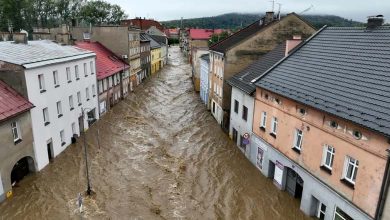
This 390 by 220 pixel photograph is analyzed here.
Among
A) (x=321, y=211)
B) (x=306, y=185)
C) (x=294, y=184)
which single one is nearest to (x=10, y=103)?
(x=294, y=184)

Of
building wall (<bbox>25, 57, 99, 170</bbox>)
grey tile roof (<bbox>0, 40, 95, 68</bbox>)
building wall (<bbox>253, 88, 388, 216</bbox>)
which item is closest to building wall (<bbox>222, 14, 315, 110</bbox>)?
building wall (<bbox>253, 88, 388, 216</bbox>)

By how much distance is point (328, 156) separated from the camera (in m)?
15.8

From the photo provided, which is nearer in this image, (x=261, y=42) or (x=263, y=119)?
(x=263, y=119)

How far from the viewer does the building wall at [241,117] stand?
78.2ft

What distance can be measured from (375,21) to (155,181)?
17.2 m

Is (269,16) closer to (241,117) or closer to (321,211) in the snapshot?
(241,117)

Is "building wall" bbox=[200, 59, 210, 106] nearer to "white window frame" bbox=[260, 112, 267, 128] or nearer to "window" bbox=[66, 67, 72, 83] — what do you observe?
"window" bbox=[66, 67, 72, 83]

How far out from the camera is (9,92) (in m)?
20.4

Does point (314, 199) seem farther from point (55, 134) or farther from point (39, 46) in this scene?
point (39, 46)

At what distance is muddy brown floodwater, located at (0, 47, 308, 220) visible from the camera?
18438 mm

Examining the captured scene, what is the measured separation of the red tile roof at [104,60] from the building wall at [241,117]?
1614 cm

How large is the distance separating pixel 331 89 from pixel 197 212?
33.6 ft

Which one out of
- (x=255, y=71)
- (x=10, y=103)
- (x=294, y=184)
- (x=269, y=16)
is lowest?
(x=294, y=184)

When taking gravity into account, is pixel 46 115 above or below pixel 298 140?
below
